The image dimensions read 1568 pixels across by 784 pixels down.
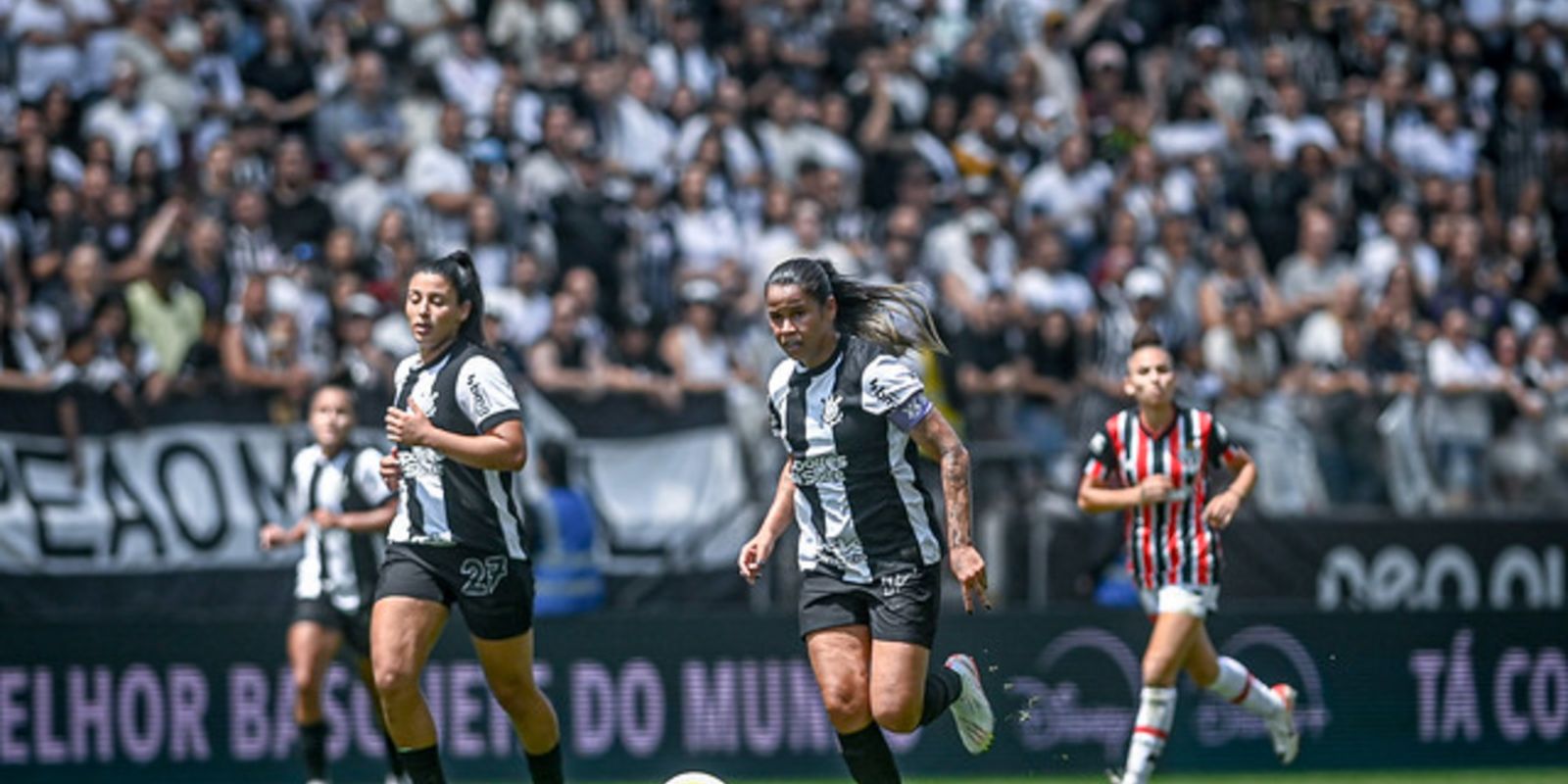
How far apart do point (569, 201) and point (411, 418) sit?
863 centimetres

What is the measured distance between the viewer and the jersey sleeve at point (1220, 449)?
1247 centimetres

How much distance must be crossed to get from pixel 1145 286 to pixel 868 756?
344 inches

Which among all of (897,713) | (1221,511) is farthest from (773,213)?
(897,713)

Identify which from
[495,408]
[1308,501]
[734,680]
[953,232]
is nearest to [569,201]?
[953,232]

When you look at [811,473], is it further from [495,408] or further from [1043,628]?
[1043,628]

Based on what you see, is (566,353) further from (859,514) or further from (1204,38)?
(1204,38)

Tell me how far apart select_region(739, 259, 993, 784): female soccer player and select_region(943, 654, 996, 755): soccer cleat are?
28cm

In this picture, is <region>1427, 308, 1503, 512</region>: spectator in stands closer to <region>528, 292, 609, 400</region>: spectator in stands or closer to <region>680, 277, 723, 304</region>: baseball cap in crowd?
<region>680, 277, 723, 304</region>: baseball cap in crowd

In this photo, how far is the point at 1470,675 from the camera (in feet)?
53.7

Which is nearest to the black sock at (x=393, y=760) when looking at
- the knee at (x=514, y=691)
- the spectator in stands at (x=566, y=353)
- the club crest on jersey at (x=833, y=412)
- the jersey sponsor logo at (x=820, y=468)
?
the knee at (x=514, y=691)

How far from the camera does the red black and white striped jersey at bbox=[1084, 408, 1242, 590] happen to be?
40.5ft

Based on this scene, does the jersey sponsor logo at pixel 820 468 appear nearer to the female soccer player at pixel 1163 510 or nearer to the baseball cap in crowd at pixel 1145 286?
the female soccer player at pixel 1163 510

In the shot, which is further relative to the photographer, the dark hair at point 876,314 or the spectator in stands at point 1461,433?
the spectator in stands at point 1461,433

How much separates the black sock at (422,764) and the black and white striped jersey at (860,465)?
5.93ft
